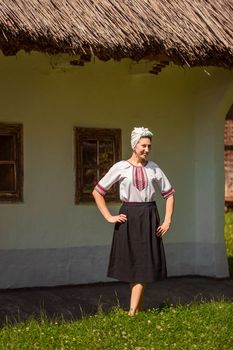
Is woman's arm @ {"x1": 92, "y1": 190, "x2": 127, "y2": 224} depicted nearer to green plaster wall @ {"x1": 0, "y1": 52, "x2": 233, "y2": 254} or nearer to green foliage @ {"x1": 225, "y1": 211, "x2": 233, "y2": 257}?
green plaster wall @ {"x1": 0, "y1": 52, "x2": 233, "y2": 254}

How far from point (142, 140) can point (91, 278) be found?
2.75m

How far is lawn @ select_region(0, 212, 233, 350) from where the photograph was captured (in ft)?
24.7

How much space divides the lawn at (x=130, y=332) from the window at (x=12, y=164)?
212 centimetres

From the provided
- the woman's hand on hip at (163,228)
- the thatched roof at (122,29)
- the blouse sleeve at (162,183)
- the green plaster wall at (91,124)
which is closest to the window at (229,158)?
the green plaster wall at (91,124)

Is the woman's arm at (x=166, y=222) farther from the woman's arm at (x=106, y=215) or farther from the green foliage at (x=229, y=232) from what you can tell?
the green foliage at (x=229, y=232)

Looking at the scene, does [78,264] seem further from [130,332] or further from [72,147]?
[130,332]

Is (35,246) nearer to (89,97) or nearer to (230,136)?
(89,97)

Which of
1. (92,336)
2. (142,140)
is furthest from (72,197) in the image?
(92,336)

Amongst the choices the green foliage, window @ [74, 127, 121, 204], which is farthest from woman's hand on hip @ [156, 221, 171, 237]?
the green foliage

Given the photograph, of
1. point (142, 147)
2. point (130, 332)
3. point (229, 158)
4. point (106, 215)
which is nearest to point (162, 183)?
point (142, 147)

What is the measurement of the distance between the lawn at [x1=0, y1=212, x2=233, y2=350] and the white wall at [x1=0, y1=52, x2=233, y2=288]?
76.7 inches

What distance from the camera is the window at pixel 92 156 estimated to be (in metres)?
10.9

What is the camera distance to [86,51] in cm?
930

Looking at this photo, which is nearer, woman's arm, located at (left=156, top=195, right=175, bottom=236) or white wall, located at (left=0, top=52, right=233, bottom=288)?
woman's arm, located at (left=156, top=195, right=175, bottom=236)
